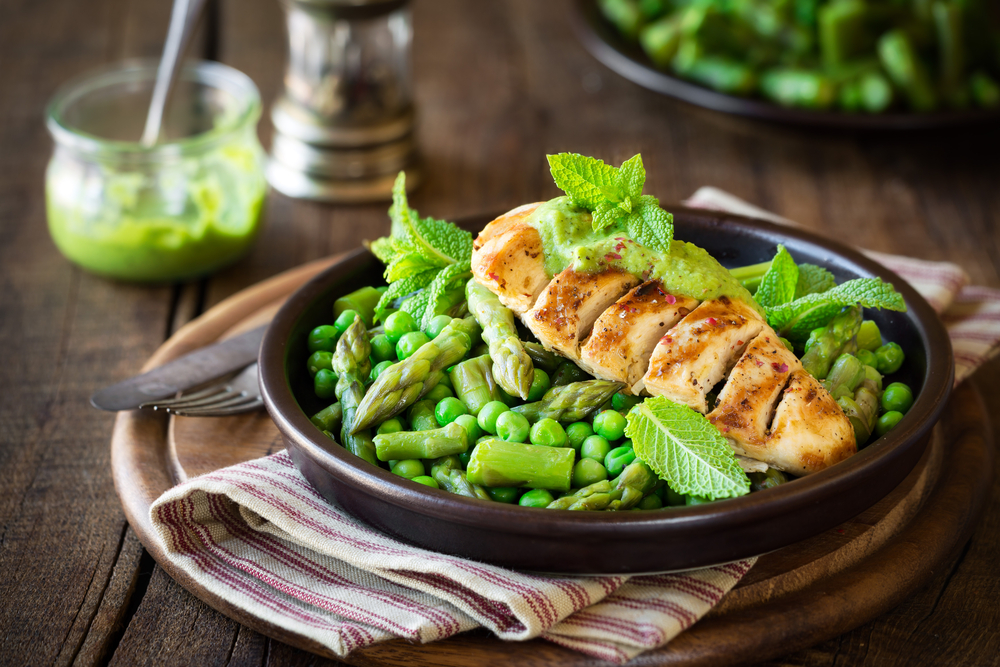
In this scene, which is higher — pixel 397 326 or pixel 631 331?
pixel 631 331

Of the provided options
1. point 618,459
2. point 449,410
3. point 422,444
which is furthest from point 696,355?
point 422,444

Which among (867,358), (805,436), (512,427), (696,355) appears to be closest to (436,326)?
(512,427)

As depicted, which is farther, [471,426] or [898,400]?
[898,400]

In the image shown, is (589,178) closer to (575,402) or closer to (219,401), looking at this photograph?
(575,402)

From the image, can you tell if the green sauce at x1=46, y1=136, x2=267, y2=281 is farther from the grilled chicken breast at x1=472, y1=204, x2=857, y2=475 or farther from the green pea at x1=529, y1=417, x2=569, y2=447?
the green pea at x1=529, y1=417, x2=569, y2=447

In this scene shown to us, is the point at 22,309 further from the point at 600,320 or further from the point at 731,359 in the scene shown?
the point at 731,359

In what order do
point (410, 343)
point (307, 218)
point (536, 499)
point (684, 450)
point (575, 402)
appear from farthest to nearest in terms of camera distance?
point (307, 218) → point (410, 343) → point (575, 402) → point (536, 499) → point (684, 450)

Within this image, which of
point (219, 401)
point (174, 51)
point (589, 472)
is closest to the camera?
point (589, 472)

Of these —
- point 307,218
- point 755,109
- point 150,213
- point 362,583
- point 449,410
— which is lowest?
point 307,218
